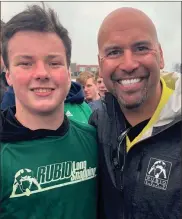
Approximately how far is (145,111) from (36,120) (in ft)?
2.66

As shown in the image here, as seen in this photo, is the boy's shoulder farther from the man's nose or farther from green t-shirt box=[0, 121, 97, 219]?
the man's nose

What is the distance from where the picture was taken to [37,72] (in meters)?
1.83

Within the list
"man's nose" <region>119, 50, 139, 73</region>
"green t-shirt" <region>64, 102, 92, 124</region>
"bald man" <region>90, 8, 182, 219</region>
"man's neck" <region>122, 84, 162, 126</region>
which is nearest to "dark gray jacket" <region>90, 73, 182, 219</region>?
"bald man" <region>90, 8, 182, 219</region>

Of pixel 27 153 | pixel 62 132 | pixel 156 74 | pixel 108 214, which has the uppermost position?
pixel 156 74

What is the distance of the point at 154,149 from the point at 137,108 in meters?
0.39

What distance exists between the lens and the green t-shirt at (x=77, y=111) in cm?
326

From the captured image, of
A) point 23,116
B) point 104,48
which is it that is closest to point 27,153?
point 23,116

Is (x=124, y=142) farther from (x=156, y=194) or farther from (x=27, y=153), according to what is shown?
(x=27, y=153)

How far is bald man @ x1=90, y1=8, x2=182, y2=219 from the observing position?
5.79ft

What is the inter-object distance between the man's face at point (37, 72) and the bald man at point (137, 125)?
0.43m

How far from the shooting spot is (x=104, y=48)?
7.02 ft

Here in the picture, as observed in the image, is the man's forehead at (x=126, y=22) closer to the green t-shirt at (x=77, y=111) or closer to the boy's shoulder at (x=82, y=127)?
the boy's shoulder at (x=82, y=127)

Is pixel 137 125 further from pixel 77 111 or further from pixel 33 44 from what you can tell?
pixel 77 111

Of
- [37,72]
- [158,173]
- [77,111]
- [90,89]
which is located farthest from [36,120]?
[90,89]
